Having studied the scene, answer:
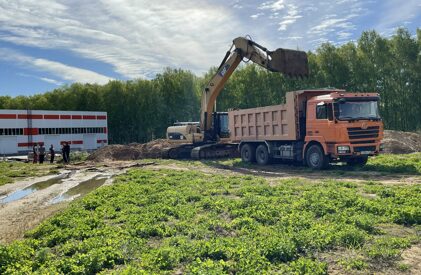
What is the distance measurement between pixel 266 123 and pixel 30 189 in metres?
12.8

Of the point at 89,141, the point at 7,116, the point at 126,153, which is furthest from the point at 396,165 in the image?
the point at 89,141

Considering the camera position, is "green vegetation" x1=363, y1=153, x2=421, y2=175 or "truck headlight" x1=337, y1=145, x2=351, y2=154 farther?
"truck headlight" x1=337, y1=145, x2=351, y2=154

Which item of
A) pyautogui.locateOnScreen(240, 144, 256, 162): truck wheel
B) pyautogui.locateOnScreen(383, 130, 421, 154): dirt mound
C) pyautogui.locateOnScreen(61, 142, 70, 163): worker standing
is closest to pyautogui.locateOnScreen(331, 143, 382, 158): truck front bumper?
pyautogui.locateOnScreen(240, 144, 256, 162): truck wheel

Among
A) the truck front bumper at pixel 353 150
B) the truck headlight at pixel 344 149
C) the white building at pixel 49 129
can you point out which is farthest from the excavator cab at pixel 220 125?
the white building at pixel 49 129

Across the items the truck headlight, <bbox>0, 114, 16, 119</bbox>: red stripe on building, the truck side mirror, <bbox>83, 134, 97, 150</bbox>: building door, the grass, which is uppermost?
<bbox>0, 114, 16, 119</bbox>: red stripe on building

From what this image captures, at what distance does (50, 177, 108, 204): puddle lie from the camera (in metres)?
14.6

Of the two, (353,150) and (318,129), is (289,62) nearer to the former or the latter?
(318,129)

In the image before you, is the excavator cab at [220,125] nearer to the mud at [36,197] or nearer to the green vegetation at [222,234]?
the mud at [36,197]

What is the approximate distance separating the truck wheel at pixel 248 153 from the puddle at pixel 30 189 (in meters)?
10.8

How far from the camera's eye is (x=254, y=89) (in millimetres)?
53156

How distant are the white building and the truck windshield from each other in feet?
119

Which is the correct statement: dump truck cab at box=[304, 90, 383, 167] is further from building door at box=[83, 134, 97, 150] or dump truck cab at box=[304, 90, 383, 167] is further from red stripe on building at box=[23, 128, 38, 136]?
building door at box=[83, 134, 97, 150]

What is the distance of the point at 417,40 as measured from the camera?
133 ft

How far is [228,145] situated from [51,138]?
30.5 metres
